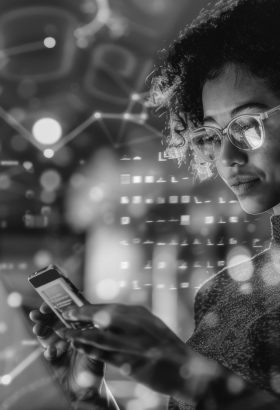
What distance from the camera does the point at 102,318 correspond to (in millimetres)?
579

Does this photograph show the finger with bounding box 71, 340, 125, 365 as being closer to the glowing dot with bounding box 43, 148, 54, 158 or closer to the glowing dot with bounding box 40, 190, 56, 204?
the glowing dot with bounding box 40, 190, 56, 204

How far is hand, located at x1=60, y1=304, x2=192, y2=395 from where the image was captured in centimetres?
54

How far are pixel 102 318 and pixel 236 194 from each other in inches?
15.9

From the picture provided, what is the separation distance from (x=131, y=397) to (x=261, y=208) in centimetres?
150

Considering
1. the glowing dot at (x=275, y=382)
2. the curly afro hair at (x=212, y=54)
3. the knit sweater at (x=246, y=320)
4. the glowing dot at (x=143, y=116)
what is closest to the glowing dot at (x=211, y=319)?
the knit sweater at (x=246, y=320)

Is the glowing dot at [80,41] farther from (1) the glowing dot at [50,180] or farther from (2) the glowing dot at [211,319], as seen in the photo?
(2) the glowing dot at [211,319]

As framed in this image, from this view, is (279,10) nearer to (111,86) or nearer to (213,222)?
(213,222)

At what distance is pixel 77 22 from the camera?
2.21 meters

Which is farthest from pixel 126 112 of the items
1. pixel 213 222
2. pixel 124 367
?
pixel 124 367

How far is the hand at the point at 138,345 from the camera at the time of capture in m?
0.54

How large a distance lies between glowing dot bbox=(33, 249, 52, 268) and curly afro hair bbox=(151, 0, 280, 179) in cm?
138

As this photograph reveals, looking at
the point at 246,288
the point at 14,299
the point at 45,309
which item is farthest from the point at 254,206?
the point at 14,299

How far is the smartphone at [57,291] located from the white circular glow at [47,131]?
69.6 inches

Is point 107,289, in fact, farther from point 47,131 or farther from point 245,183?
point 245,183
